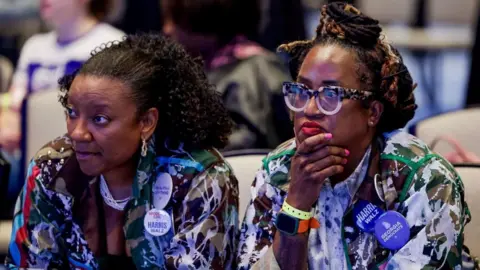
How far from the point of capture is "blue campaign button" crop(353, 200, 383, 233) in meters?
2.23

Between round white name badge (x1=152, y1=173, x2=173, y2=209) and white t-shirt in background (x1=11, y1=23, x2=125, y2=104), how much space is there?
77.8 inches

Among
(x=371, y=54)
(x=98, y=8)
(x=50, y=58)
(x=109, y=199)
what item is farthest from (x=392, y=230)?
(x=98, y=8)

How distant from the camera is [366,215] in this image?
224 centimetres

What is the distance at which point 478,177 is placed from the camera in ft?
8.50

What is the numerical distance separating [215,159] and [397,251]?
0.55m

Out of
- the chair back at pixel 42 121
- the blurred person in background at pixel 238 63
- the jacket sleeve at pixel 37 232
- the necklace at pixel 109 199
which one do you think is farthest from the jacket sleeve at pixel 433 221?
the chair back at pixel 42 121

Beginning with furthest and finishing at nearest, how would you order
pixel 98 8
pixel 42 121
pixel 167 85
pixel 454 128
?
pixel 98 8 < pixel 42 121 < pixel 454 128 < pixel 167 85

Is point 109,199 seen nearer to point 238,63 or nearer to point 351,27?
point 351,27

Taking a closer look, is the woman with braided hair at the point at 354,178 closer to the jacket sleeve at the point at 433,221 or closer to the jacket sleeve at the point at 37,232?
the jacket sleeve at the point at 433,221

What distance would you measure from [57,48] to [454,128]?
2.08 meters

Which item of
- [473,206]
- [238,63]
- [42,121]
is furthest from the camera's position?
[238,63]

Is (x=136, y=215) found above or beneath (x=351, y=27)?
beneath

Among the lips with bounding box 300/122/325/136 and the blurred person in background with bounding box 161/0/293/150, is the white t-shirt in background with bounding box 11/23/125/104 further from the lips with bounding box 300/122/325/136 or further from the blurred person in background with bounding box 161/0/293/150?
the lips with bounding box 300/122/325/136

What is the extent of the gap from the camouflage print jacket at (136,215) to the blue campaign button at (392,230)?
0.42 metres
